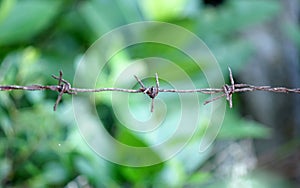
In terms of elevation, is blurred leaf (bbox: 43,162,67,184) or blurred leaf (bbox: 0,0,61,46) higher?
blurred leaf (bbox: 0,0,61,46)

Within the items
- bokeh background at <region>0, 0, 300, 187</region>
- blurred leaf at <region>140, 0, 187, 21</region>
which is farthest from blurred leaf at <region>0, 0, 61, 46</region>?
blurred leaf at <region>140, 0, 187, 21</region>

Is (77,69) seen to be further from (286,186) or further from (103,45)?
(286,186)

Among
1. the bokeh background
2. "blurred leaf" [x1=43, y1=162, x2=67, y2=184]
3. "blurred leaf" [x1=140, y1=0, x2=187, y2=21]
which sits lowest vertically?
"blurred leaf" [x1=43, y1=162, x2=67, y2=184]

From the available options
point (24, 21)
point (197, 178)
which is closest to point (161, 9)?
point (24, 21)

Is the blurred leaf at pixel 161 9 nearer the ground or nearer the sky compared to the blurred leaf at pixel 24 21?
nearer the sky

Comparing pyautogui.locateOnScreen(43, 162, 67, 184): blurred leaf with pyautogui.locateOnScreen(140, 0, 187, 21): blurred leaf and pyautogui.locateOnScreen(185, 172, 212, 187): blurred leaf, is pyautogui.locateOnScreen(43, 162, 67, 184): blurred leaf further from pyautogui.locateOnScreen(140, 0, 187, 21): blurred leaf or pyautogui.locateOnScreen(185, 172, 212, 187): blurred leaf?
pyautogui.locateOnScreen(140, 0, 187, 21): blurred leaf

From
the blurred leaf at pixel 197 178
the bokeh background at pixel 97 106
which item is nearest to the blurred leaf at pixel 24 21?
the bokeh background at pixel 97 106

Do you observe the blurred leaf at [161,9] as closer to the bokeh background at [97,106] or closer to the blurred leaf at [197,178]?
the bokeh background at [97,106]
